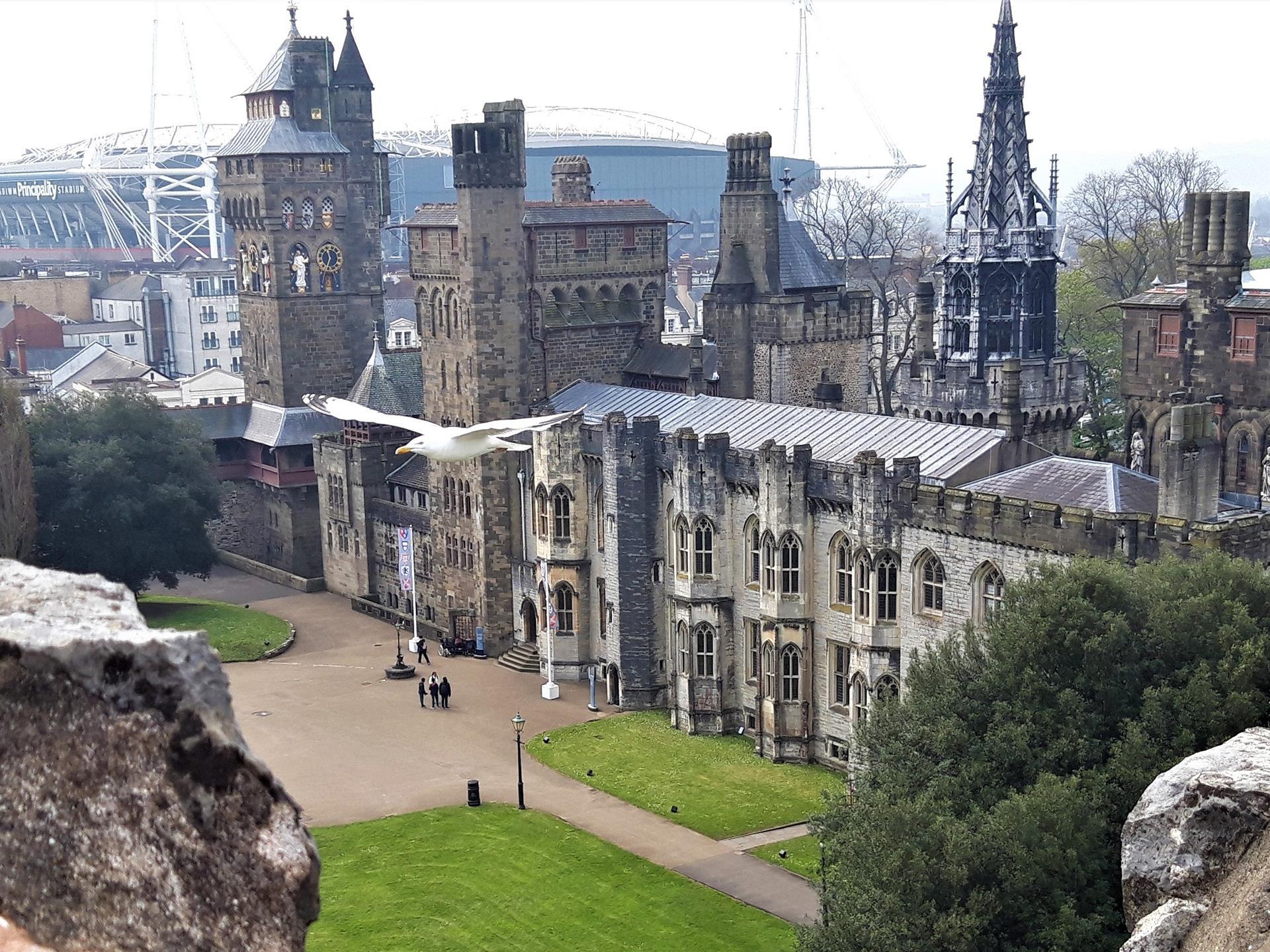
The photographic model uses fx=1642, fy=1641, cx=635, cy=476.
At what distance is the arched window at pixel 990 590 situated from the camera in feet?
140

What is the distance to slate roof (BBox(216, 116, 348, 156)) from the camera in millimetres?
81812

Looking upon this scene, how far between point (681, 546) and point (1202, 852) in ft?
108

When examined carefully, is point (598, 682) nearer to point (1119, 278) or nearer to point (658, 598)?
point (658, 598)

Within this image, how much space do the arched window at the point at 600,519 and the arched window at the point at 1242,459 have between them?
20.6 metres

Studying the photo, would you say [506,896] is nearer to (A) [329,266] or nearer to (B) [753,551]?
(B) [753,551]

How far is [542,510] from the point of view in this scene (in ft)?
192

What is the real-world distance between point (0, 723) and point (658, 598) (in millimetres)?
45736

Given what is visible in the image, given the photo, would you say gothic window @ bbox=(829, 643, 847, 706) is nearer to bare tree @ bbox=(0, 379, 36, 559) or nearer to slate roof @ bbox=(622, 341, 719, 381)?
slate roof @ bbox=(622, 341, 719, 381)

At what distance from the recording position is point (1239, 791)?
67.2 feet

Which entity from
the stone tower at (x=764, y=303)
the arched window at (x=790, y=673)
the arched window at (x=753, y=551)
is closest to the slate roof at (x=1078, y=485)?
the arched window at (x=753, y=551)

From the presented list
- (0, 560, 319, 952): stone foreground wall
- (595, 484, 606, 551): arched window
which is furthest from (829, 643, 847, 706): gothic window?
(0, 560, 319, 952): stone foreground wall

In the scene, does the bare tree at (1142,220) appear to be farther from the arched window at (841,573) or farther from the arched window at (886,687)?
the arched window at (886,687)

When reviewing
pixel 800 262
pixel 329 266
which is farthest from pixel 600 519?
pixel 329 266

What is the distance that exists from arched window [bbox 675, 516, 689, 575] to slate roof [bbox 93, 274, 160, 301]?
321 ft
